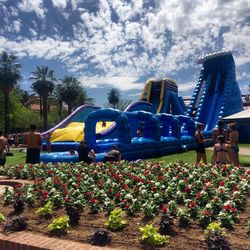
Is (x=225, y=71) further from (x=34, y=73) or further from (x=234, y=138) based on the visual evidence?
(x=34, y=73)

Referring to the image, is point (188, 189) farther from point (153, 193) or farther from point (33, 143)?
point (33, 143)

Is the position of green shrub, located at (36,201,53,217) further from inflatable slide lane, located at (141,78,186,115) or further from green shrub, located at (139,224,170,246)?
inflatable slide lane, located at (141,78,186,115)

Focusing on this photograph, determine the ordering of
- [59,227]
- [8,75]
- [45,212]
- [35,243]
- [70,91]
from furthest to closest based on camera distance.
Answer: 1. [70,91]
2. [8,75]
3. [45,212]
4. [59,227]
5. [35,243]

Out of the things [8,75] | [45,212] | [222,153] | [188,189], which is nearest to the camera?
[45,212]

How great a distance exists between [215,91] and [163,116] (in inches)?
459

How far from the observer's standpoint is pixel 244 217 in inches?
195

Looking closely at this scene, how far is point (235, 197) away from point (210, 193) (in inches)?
18.9

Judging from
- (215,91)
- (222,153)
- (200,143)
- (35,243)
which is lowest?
(35,243)

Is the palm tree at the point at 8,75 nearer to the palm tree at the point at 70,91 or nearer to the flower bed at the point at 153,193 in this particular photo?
the palm tree at the point at 70,91

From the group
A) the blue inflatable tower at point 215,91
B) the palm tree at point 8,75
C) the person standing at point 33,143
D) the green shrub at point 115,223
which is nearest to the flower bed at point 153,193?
the green shrub at point 115,223

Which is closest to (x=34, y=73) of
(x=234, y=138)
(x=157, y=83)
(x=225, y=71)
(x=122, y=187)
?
(x=157, y=83)

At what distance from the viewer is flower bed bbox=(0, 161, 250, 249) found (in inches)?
192

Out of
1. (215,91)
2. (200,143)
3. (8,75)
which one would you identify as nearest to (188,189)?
(200,143)

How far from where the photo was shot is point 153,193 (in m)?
6.11
